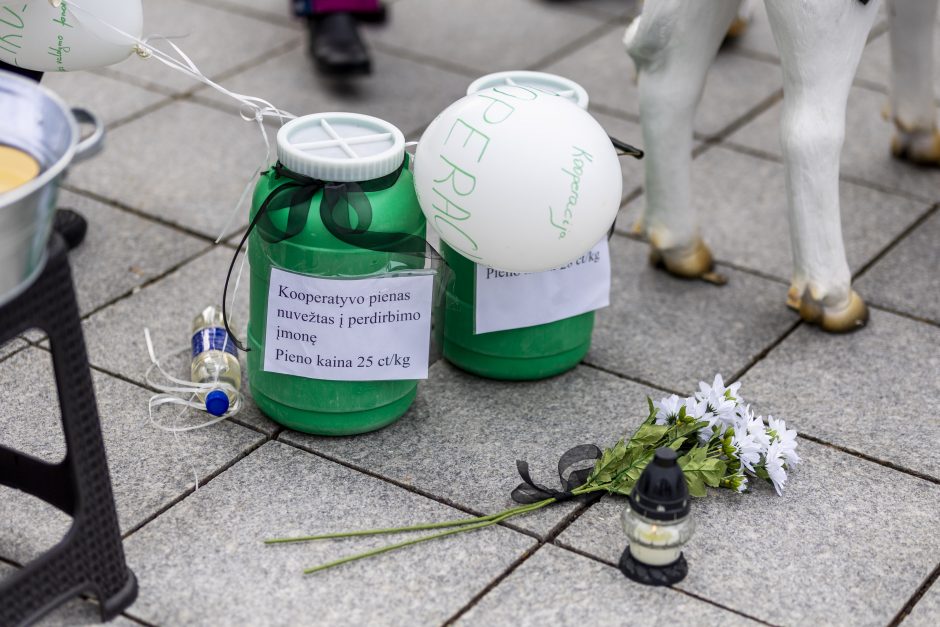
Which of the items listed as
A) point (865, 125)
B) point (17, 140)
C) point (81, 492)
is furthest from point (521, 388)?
point (865, 125)

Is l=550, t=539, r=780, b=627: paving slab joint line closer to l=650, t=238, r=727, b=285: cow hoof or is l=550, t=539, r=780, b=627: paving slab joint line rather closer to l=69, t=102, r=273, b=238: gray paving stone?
l=650, t=238, r=727, b=285: cow hoof

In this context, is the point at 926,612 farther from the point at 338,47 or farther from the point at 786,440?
the point at 338,47

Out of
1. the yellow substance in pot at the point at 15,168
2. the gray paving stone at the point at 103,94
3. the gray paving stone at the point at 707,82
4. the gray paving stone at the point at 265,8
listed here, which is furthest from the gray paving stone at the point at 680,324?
the gray paving stone at the point at 265,8

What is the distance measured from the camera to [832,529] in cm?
272

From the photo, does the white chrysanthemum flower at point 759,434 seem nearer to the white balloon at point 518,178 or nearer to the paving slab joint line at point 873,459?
the paving slab joint line at point 873,459

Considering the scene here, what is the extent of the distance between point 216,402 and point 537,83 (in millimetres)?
1079

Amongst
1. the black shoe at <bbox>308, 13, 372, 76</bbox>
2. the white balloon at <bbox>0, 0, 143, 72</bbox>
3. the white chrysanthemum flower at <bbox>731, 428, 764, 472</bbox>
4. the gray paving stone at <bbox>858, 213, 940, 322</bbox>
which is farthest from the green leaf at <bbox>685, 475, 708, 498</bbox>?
the black shoe at <bbox>308, 13, 372, 76</bbox>

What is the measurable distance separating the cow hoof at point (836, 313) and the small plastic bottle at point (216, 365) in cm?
153

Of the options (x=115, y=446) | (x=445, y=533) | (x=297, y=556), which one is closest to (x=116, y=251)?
(x=115, y=446)

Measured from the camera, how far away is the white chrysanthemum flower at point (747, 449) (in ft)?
9.10

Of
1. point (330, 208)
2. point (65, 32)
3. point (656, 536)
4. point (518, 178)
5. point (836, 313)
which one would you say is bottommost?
point (836, 313)

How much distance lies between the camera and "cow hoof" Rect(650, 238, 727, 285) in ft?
12.0

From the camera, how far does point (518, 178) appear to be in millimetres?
2549

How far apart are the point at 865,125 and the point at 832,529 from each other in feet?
7.77
